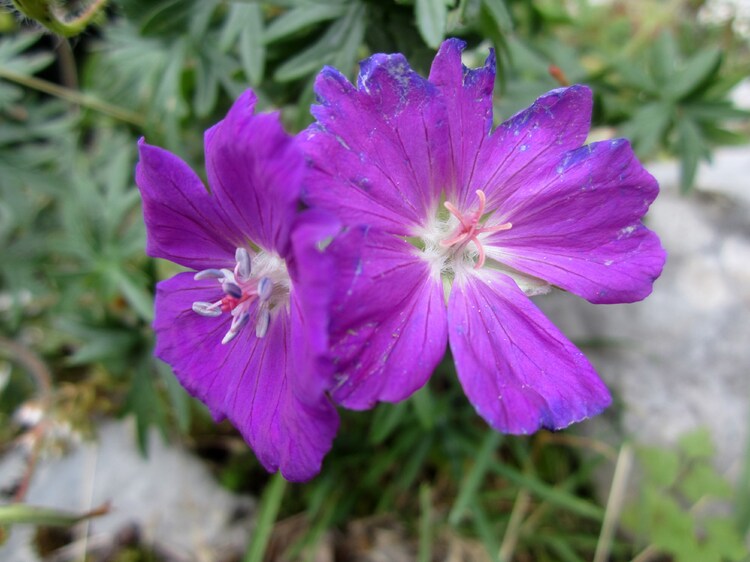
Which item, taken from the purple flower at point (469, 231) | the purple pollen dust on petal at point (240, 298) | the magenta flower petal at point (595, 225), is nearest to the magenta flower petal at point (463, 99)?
the purple flower at point (469, 231)

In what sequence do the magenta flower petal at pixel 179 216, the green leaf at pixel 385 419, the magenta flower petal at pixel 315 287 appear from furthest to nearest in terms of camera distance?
the green leaf at pixel 385 419
the magenta flower petal at pixel 179 216
the magenta flower petal at pixel 315 287

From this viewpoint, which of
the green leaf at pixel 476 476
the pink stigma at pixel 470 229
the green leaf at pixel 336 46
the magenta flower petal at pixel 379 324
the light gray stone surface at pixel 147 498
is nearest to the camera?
the magenta flower petal at pixel 379 324

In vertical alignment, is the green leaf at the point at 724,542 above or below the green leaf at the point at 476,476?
below

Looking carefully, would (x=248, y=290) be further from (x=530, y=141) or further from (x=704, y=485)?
(x=704, y=485)

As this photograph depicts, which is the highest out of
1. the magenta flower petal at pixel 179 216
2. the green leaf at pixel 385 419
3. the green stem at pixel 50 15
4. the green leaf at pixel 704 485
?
the green stem at pixel 50 15

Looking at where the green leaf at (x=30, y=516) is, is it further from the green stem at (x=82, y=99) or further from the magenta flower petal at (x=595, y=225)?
the magenta flower petal at (x=595, y=225)

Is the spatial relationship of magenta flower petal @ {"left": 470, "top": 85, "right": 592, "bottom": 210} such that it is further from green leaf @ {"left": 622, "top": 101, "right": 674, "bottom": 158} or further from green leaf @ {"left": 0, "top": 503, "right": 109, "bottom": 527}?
green leaf @ {"left": 0, "top": 503, "right": 109, "bottom": 527}

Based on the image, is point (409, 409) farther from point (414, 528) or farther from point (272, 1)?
point (272, 1)
